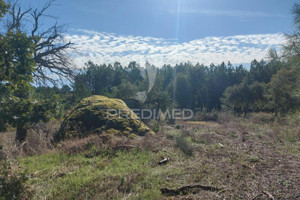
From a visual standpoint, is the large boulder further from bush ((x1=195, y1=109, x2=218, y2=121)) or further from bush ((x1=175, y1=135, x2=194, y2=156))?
bush ((x1=195, y1=109, x2=218, y2=121))

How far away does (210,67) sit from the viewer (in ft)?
159

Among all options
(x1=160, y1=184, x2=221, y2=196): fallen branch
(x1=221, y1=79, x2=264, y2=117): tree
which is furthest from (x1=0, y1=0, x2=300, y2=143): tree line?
(x1=160, y1=184, x2=221, y2=196): fallen branch

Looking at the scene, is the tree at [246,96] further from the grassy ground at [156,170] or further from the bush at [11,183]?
the bush at [11,183]

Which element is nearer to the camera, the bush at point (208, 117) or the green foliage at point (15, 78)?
the green foliage at point (15, 78)

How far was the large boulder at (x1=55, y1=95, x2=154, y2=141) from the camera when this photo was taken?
672cm

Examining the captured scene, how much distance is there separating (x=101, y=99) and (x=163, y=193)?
19.4 feet

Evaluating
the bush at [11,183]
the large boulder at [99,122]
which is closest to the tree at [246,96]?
the large boulder at [99,122]

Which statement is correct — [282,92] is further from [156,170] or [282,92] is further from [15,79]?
[15,79]

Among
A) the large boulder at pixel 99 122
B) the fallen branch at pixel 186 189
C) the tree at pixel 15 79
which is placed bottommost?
the fallen branch at pixel 186 189

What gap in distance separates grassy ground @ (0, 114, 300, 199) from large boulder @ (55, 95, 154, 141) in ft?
3.74

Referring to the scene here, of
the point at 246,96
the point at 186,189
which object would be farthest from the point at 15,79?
the point at 246,96

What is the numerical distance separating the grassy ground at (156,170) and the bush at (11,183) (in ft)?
0.37

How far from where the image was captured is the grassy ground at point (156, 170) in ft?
9.80

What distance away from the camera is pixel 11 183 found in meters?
2.49
